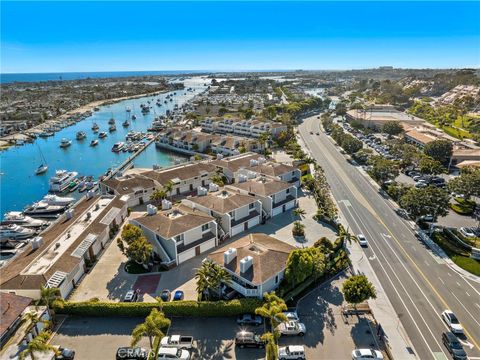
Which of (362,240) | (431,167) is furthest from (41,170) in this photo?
(431,167)

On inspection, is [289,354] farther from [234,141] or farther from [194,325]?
[234,141]

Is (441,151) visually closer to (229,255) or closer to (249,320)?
(229,255)

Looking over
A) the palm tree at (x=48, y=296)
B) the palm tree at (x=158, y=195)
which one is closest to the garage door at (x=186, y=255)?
the palm tree at (x=48, y=296)

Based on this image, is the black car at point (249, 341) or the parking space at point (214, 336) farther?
the black car at point (249, 341)

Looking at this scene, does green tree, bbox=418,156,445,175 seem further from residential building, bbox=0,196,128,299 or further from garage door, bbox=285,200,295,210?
residential building, bbox=0,196,128,299

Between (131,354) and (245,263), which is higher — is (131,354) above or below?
below

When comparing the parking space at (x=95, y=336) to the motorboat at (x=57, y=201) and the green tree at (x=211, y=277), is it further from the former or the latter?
the motorboat at (x=57, y=201)
